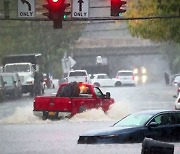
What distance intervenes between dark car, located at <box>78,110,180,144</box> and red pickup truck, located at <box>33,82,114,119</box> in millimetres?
7978

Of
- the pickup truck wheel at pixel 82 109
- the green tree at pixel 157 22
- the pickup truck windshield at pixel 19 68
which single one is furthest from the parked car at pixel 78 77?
the pickup truck wheel at pixel 82 109

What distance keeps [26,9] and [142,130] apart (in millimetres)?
12455

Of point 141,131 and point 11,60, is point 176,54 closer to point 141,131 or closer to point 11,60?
point 11,60

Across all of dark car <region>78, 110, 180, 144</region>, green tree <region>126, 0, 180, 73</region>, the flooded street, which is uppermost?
green tree <region>126, 0, 180, 73</region>

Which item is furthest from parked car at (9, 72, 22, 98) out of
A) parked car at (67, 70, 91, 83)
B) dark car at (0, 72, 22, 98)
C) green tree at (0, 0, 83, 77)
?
green tree at (0, 0, 83, 77)

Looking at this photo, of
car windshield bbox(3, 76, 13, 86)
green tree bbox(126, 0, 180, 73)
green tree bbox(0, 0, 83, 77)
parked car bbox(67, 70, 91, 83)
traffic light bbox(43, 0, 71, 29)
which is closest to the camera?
traffic light bbox(43, 0, 71, 29)

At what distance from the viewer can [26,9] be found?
34.3 m

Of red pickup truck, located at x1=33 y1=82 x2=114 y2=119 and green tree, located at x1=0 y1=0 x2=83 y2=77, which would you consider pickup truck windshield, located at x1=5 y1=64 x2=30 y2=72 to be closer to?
green tree, located at x1=0 y1=0 x2=83 y2=77

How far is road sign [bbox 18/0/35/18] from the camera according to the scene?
113 ft

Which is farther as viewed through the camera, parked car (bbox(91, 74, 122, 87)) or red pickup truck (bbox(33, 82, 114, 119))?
parked car (bbox(91, 74, 122, 87))

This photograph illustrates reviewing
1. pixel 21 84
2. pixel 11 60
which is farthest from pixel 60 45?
pixel 21 84

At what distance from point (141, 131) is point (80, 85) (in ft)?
38.2

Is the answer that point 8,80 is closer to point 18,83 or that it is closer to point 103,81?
point 18,83

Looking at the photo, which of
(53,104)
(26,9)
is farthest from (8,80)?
(53,104)
